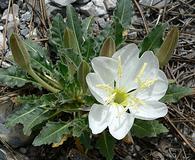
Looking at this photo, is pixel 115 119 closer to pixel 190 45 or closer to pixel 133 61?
pixel 133 61

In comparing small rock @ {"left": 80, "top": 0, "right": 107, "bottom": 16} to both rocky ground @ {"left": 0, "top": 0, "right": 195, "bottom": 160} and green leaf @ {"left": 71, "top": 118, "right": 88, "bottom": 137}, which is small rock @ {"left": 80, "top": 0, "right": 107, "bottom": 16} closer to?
rocky ground @ {"left": 0, "top": 0, "right": 195, "bottom": 160}

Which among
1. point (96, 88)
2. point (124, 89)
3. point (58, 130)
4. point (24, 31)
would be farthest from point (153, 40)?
point (24, 31)

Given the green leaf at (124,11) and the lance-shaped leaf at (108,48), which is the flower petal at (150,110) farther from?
the green leaf at (124,11)

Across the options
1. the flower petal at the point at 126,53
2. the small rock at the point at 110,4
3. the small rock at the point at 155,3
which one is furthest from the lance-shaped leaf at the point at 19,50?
the small rock at the point at 155,3

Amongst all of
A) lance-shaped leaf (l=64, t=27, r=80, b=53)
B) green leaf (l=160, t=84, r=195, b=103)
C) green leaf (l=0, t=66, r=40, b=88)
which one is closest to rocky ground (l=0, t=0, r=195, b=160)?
green leaf (l=0, t=66, r=40, b=88)

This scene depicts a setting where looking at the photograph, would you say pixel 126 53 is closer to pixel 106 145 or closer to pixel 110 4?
pixel 106 145

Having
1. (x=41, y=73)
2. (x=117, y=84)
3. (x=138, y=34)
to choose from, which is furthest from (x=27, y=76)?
(x=138, y=34)
